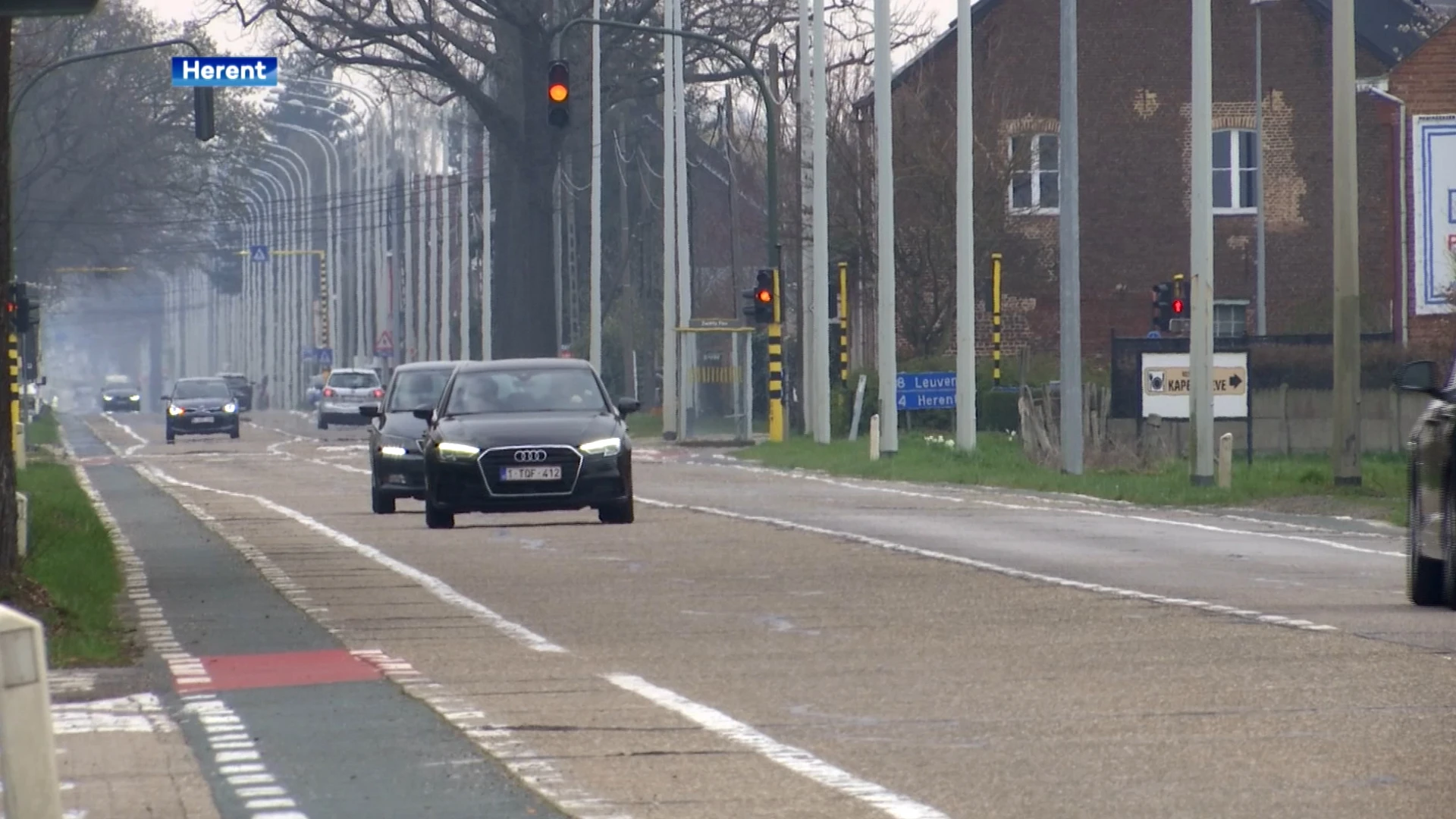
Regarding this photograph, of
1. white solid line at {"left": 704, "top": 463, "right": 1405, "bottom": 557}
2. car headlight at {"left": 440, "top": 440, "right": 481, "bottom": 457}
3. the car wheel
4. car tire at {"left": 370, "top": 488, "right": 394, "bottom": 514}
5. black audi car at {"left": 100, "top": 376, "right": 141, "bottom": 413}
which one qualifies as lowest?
black audi car at {"left": 100, "top": 376, "right": 141, "bottom": 413}

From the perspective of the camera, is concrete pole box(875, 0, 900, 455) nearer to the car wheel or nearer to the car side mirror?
the car wheel

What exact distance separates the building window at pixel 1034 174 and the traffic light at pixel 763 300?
351 inches

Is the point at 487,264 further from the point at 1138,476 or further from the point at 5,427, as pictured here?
the point at 5,427

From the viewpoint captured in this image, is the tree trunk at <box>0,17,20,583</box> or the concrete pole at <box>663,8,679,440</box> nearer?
the tree trunk at <box>0,17,20,583</box>

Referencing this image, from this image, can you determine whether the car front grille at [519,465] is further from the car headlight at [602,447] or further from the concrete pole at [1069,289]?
the concrete pole at [1069,289]

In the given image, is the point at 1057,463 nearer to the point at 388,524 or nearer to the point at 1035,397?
the point at 1035,397

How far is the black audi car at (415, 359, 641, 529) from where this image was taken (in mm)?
21812

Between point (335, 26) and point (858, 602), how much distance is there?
41138mm

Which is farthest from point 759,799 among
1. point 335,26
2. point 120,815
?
point 335,26

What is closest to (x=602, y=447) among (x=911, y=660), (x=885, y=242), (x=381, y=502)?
(x=381, y=502)

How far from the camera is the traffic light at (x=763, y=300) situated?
46.8 meters

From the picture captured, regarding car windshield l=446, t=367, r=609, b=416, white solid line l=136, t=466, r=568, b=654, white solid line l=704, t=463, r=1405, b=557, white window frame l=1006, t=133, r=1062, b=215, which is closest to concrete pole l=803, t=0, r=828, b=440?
white window frame l=1006, t=133, r=1062, b=215

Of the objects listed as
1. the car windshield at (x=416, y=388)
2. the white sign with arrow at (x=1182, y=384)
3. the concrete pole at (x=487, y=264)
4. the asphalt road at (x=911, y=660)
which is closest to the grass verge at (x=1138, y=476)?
the white sign with arrow at (x=1182, y=384)

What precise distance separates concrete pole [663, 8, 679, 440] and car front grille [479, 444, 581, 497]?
33.3 meters
